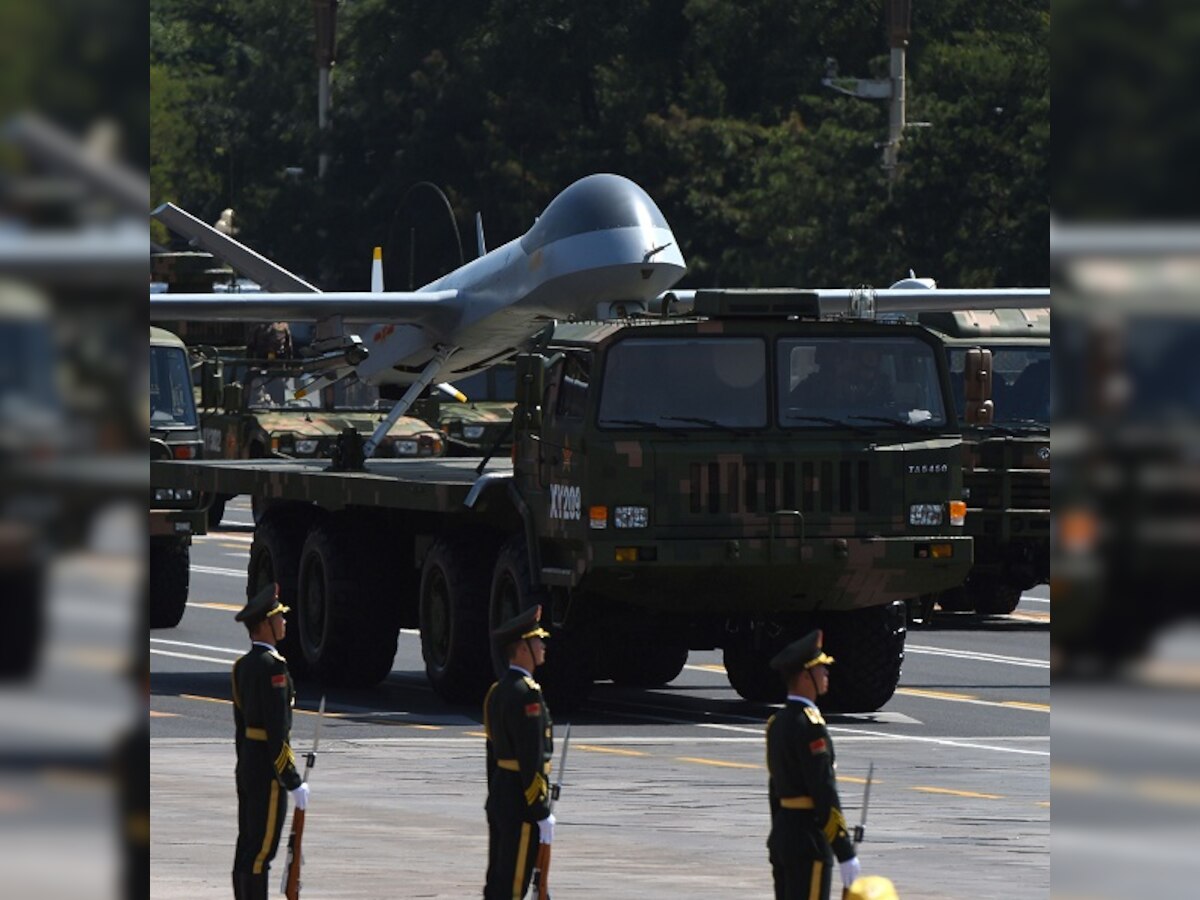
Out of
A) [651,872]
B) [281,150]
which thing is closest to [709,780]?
[651,872]

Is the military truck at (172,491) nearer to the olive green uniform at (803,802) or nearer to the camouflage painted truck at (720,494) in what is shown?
the camouflage painted truck at (720,494)

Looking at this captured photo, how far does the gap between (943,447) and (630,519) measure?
222 cm

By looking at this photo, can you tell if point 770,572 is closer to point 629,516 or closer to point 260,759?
point 629,516

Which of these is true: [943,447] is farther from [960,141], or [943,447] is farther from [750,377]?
[960,141]

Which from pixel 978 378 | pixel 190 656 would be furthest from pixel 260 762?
pixel 190 656

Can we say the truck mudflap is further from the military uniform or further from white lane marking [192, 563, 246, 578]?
white lane marking [192, 563, 246, 578]

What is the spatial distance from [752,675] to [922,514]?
10.1 feet

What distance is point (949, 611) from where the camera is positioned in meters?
28.0

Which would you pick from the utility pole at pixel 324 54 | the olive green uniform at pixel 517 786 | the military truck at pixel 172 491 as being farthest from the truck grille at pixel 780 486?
the utility pole at pixel 324 54

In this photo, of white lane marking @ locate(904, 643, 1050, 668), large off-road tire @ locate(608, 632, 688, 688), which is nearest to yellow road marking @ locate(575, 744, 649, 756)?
large off-road tire @ locate(608, 632, 688, 688)

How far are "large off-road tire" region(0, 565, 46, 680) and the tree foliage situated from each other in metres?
49.2

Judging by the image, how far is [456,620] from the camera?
19031 millimetres

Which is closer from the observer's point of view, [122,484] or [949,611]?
[122,484]

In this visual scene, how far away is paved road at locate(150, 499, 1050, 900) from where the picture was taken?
1218 centimetres
